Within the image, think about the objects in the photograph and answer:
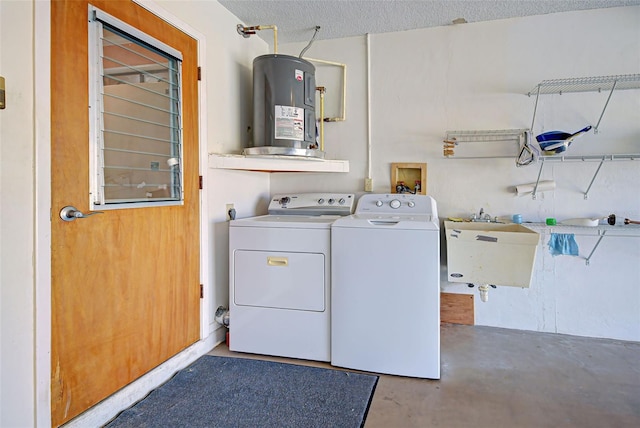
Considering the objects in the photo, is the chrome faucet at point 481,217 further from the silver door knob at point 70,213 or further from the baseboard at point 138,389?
the silver door knob at point 70,213

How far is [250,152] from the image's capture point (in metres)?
2.54

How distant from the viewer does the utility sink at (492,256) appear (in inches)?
89.0

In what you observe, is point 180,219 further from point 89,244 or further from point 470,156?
point 470,156

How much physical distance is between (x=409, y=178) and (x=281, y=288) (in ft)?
4.55

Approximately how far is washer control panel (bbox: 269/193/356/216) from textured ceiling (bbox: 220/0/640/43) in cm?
128

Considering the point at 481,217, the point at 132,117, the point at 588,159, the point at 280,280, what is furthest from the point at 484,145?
the point at 132,117

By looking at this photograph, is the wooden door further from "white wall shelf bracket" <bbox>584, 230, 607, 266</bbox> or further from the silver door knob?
"white wall shelf bracket" <bbox>584, 230, 607, 266</bbox>

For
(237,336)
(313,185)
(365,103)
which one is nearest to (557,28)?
(365,103)

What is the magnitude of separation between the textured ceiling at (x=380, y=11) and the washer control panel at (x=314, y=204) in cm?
128

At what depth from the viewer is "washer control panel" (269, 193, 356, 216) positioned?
2.88 metres

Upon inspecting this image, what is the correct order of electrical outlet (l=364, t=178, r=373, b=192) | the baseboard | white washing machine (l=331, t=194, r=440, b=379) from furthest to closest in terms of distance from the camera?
electrical outlet (l=364, t=178, r=373, b=192) < white washing machine (l=331, t=194, r=440, b=379) < the baseboard
